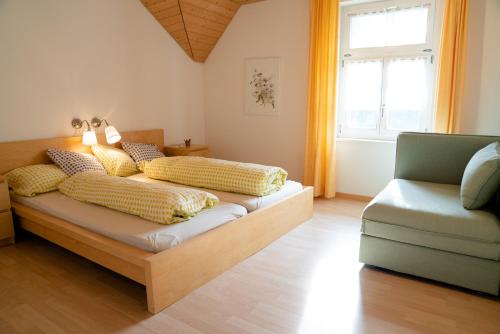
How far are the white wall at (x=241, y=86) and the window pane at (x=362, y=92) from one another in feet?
1.68

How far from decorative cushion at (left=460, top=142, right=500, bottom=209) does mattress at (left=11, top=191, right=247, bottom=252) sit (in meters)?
1.49

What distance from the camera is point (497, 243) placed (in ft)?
6.66

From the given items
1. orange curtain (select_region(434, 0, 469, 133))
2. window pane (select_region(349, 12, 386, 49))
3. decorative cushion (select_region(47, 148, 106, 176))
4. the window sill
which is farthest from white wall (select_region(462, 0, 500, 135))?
decorative cushion (select_region(47, 148, 106, 176))

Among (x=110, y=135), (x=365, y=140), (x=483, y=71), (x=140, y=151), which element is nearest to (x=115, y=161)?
(x=110, y=135)

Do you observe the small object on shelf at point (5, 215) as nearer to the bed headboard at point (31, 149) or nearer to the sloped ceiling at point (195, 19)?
the bed headboard at point (31, 149)

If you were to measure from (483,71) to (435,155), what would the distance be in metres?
0.99

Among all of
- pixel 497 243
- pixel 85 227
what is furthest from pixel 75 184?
pixel 497 243

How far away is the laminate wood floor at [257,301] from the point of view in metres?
1.85

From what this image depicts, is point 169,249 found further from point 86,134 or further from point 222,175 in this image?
point 86,134

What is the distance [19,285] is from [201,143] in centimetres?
328

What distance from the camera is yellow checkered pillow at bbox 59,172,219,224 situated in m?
2.20

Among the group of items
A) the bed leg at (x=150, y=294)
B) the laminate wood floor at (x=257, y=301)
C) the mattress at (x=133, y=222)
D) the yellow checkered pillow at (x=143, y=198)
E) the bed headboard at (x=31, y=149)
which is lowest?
the laminate wood floor at (x=257, y=301)

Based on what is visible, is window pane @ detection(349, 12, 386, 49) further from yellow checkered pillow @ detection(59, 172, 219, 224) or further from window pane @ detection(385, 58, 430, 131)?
yellow checkered pillow @ detection(59, 172, 219, 224)

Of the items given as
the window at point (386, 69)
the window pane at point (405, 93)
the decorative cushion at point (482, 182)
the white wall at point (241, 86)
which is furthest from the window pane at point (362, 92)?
the decorative cushion at point (482, 182)
